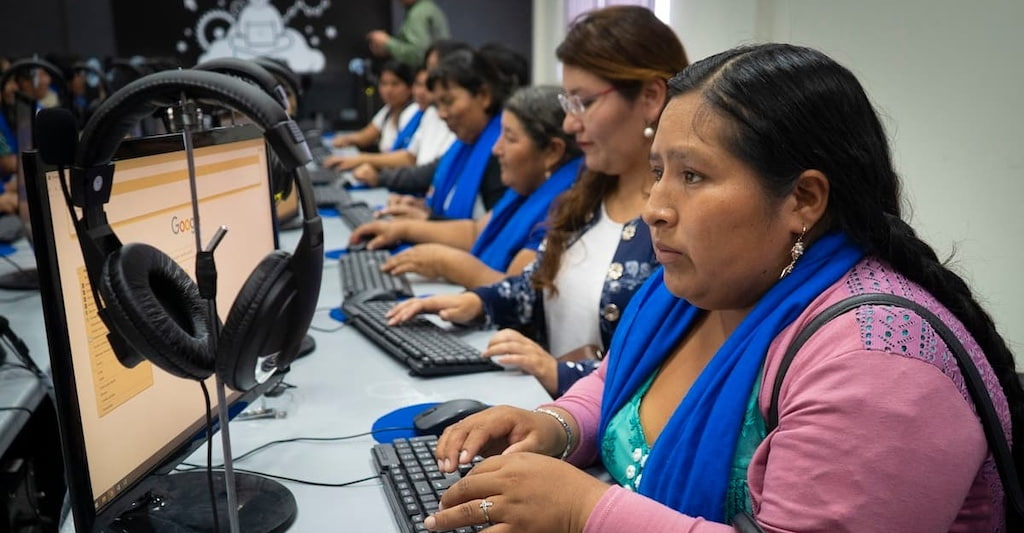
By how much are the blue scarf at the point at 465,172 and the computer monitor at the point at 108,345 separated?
64.2 inches

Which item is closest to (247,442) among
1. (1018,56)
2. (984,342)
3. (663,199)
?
(663,199)

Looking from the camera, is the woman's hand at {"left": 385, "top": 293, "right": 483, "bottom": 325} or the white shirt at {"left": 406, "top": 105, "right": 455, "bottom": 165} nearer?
the woman's hand at {"left": 385, "top": 293, "right": 483, "bottom": 325}

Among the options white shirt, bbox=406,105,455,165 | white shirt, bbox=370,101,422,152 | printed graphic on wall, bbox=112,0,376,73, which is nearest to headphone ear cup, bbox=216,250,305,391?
white shirt, bbox=406,105,455,165

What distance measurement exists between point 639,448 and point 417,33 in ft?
16.0

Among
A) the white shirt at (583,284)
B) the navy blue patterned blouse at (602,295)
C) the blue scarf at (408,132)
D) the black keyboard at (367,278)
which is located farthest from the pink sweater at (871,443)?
the blue scarf at (408,132)

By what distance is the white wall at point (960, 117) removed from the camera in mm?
1305

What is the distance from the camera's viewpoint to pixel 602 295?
1543 millimetres

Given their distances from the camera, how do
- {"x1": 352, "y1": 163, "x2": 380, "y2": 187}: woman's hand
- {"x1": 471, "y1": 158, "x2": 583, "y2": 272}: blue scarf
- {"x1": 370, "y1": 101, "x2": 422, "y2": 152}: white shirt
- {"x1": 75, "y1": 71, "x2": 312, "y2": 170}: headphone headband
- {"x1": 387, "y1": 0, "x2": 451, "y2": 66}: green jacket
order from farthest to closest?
{"x1": 387, "y1": 0, "x2": 451, "y2": 66}: green jacket → {"x1": 370, "y1": 101, "x2": 422, "y2": 152}: white shirt → {"x1": 352, "y1": 163, "x2": 380, "y2": 187}: woman's hand → {"x1": 471, "y1": 158, "x2": 583, "y2": 272}: blue scarf → {"x1": 75, "y1": 71, "x2": 312, "y2": 170}: headphone headband

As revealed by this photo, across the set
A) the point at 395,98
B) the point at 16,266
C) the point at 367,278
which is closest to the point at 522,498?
the point at 367,278

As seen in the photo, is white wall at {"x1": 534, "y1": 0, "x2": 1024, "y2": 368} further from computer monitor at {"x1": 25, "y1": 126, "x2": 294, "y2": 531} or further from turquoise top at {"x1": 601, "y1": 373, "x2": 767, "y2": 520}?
computer monitor at {"x1": 25, "y1": 126, "x2": 294, "y2": 531}

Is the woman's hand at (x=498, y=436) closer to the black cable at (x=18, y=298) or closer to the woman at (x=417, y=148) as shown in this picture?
the black cable at (x=18, y=298)

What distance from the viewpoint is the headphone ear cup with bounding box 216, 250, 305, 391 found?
667mm

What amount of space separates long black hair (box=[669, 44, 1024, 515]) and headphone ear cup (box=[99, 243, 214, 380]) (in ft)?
1.73

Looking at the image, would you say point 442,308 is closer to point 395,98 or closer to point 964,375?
point 964,375
